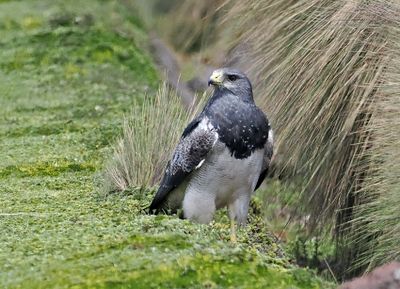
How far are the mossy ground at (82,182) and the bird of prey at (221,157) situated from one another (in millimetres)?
159

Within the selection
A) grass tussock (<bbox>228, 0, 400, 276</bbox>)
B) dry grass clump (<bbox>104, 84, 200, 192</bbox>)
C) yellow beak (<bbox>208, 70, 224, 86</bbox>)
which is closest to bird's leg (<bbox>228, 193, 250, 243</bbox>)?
grass tussock (<bbox>228, 0, 400, 276</bbox>)

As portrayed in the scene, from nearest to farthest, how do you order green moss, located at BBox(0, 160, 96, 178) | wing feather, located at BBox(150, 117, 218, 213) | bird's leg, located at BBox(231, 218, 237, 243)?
1. bird's leg, located at BBox(231, 218, 237, 243)
2. wing feather, located at BBox(150, 117, 218, 213)
3. green moss, located at BBox(0, 160, 96, 178)

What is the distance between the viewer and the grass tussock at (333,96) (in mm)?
6207

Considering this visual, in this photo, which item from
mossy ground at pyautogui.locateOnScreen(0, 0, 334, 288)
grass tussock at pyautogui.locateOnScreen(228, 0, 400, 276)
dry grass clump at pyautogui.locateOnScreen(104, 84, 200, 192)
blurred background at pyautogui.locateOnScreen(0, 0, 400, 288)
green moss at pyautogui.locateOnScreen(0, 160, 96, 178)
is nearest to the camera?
mossy ground at pyautogui.locateOnScreen(0, 0, 334, 288)

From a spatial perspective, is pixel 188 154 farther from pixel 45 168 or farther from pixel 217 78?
pixel 45 168

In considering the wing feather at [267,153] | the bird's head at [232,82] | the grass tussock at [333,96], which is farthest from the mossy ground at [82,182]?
the bird's head at [232,82]

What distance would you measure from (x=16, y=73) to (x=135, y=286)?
729 centimetres

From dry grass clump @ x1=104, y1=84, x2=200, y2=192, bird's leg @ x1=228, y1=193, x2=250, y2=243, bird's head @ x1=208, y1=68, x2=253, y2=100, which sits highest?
bird's head @ x1=208, y1=68, x2=253, y2=100

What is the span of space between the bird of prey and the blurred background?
40cm

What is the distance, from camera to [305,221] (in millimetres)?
7238

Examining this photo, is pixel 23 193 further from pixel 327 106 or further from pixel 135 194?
pixel 327 106

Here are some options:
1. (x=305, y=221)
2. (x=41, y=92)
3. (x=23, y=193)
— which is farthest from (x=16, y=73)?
(x=305, y=221)

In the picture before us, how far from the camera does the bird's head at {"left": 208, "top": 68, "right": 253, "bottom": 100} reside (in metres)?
6.34

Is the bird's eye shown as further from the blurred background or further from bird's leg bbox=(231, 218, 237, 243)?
bird's leg bbox=(231, 218, 237, 243)
